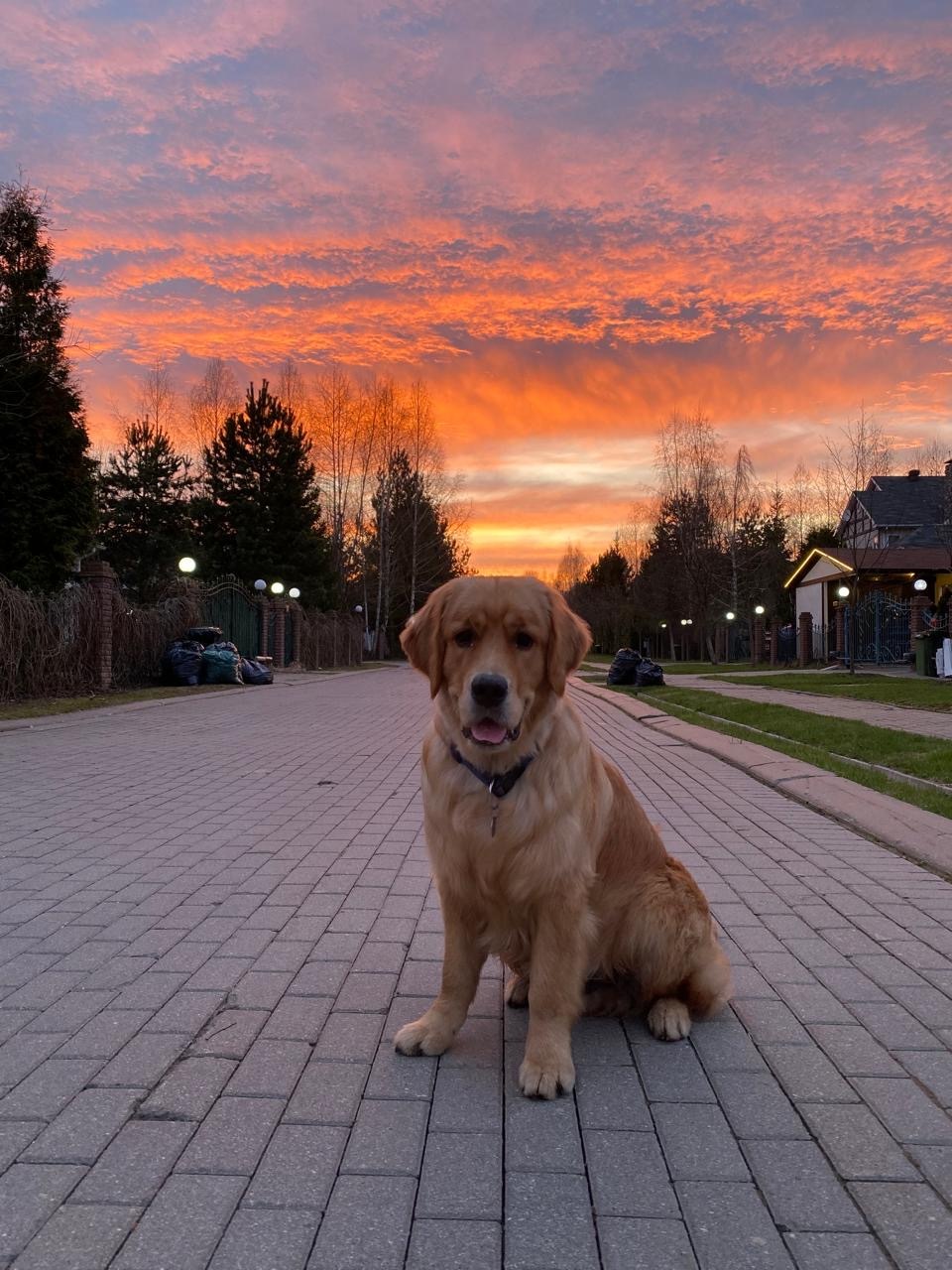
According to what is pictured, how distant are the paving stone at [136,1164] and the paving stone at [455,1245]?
2.28 ft

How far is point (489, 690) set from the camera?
289 centimetres

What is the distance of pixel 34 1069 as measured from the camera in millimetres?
2951

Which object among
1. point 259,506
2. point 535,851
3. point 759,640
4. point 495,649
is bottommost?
point 535,851

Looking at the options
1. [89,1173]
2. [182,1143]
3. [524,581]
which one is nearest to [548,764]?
[524,581]

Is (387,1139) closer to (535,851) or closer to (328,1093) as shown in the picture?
(328,1093)

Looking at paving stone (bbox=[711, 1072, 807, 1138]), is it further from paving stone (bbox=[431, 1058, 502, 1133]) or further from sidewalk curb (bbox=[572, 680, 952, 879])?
sidewalk curb (bbox=[572, 680, 952, 879])

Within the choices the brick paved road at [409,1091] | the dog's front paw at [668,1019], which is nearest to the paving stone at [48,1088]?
the brick paved road at [409,1091]

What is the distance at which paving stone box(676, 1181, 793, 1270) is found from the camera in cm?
205

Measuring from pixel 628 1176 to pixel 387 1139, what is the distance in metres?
0.66


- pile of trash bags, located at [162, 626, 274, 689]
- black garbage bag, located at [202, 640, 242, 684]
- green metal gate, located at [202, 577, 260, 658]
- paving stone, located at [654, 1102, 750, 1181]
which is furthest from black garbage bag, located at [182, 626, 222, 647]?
paving stone, located at [654, 1102, 750, 1181]

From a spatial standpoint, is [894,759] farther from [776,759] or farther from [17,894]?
[17,894]

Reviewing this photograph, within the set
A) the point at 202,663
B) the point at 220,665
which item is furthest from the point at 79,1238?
the point at 220,665

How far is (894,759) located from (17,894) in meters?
8.07

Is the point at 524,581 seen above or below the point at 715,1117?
above
